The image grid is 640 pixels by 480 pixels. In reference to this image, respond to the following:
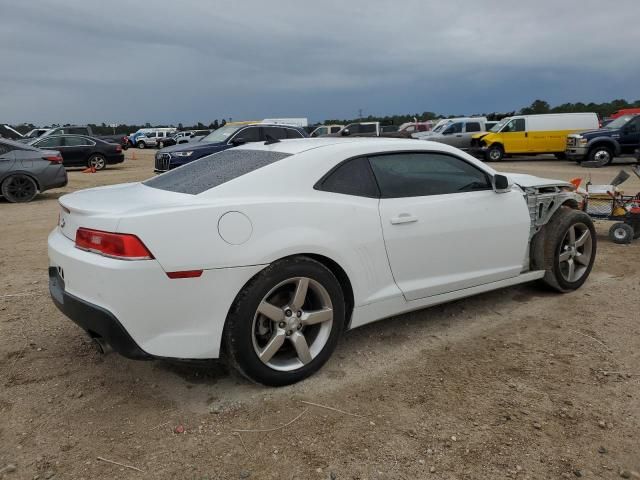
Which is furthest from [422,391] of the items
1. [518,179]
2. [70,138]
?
[70,138]

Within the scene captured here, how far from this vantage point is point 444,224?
3740 millimetres

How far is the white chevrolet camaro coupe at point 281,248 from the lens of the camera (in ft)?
8.94

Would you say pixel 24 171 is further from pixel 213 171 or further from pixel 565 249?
pixel 565 249

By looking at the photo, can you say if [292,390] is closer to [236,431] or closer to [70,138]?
[236,431]

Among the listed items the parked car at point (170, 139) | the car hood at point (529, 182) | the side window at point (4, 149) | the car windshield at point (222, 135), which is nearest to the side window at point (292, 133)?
the car windshield at point (222, 135)

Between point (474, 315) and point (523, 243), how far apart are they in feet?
2.34

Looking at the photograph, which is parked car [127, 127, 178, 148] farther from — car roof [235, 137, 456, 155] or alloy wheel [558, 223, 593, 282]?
alloy wheel [558, 223, 593, 282]

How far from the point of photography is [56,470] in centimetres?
246

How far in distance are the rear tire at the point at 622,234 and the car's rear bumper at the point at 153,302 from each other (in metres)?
5.54

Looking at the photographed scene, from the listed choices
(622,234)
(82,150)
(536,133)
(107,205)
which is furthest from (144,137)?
(107,205)

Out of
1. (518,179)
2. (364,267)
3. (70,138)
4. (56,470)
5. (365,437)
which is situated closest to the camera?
(56,470)

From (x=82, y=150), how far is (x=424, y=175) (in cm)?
1962

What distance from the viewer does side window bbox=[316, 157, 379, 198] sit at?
3.37 metres

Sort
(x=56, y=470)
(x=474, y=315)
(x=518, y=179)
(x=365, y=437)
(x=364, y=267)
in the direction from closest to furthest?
1. (x=56, y=470)
2. (x=365, y=437)
3. (x=364, y=267)
4. (x=474, y=315)
5. (x=518, y=179)
